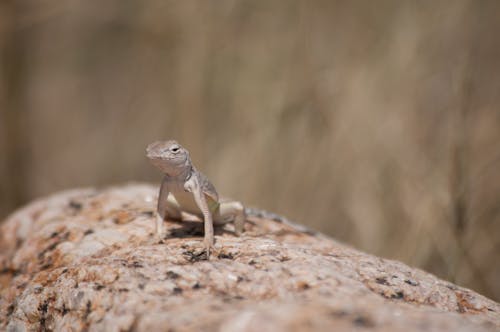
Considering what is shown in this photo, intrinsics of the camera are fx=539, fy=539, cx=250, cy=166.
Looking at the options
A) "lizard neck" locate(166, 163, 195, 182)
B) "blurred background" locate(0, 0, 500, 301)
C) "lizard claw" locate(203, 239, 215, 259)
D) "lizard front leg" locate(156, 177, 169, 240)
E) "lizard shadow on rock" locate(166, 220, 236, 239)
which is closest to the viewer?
"lizard claw" locate(203, 239, 215, 259)

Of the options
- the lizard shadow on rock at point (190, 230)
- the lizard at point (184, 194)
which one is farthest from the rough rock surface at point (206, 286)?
the lizard at point (184, 194)

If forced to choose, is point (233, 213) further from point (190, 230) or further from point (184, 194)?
point (184, 194)

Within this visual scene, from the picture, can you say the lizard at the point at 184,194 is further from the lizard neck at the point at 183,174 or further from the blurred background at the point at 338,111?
the blurred background at the point at 338,111

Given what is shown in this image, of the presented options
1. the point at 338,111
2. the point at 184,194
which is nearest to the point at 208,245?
the point at 184,194

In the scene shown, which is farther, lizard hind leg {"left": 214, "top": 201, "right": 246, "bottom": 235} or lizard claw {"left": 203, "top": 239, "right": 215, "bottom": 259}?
lizard hind leg {"left": 214, "top": 201, "right": 246, "bottom": 235}

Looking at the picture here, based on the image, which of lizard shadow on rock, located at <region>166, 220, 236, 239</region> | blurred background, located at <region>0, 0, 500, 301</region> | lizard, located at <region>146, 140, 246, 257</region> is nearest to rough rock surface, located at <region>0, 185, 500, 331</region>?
lizard shadow on rock, located at <region>166, 220, 236, 239</region>

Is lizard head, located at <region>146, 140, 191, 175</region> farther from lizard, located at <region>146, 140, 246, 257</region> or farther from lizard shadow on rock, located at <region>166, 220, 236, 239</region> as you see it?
lizard shadow on rock, located at <region>166, 220, 236, 239</region>
